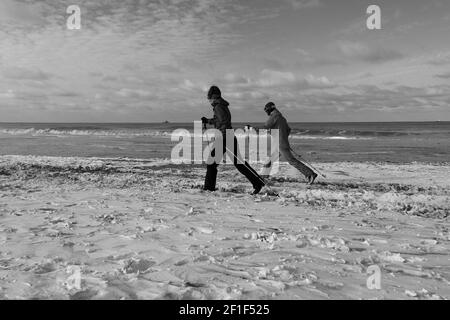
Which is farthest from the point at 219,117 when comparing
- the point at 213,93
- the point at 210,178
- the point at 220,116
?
the point at 210,178

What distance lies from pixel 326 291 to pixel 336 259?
0.94 meters

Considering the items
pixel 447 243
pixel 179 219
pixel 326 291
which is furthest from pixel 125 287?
pixel 447 243

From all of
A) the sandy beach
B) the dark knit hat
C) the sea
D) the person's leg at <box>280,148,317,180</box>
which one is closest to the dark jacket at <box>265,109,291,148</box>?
the person's leg at <box>280,148,317,180</box>

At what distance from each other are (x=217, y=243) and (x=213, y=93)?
14.9ft

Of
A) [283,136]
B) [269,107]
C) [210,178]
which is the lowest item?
[210,178]

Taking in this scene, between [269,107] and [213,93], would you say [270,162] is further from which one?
[213,93]

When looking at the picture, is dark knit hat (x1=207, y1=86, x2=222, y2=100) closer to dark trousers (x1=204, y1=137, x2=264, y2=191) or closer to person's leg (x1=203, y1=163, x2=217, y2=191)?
dark trousers (x1=204, y1=137, x2=264, y2=191)

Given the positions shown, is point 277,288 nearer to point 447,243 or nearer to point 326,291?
point 326,291

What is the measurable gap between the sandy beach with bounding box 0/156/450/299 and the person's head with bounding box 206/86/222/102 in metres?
2.06

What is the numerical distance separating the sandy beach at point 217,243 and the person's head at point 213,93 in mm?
2065

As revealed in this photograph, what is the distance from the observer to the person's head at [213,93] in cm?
868

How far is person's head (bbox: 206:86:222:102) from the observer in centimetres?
868

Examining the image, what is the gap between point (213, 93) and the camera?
8.70 metres

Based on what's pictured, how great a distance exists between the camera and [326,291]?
135 inches
